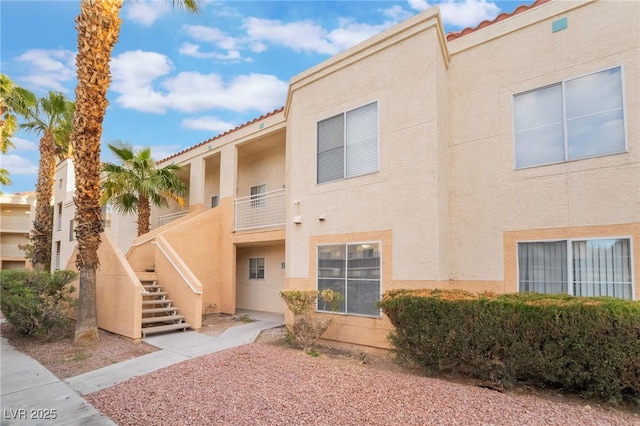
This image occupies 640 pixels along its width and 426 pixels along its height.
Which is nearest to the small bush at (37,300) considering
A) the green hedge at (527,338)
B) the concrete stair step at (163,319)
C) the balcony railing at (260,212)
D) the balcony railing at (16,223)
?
the concrete stair step at (163,319)

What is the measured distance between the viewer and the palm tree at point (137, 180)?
1537 cm

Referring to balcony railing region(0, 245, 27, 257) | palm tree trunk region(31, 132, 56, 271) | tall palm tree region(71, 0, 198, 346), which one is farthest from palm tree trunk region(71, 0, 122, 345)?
balcony railing region(0, 245, 27, 257)

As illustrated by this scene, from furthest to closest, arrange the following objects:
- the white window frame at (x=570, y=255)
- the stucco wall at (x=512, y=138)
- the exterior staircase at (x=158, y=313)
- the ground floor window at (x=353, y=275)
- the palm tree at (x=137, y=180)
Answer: the palm tree at (x=137, y=180), the exterior staircase at (x=158, y=313), the ground floor window at (x=353, y=275), the stucco wall at (x=512, y=138), the white window frame at (x=570, y=255)

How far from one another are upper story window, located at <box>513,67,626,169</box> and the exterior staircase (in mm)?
9745

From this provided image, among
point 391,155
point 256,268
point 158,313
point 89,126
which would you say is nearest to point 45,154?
point 89,126

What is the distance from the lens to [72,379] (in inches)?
272

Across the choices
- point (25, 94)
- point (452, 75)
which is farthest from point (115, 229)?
→ point (452, 75)

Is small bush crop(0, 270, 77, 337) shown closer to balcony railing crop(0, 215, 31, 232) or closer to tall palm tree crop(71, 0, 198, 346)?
tall palm tree crop(71, 0, 198, 346)

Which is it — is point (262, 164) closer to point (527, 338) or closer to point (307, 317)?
point (307, 317)

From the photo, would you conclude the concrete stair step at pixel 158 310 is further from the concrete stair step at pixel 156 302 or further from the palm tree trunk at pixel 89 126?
the palm tree trunk at pixel 89 126

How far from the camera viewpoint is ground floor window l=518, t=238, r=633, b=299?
6559mm

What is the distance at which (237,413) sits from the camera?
198 inches

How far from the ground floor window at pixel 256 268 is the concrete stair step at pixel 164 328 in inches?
196

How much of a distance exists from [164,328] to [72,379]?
3.21m
